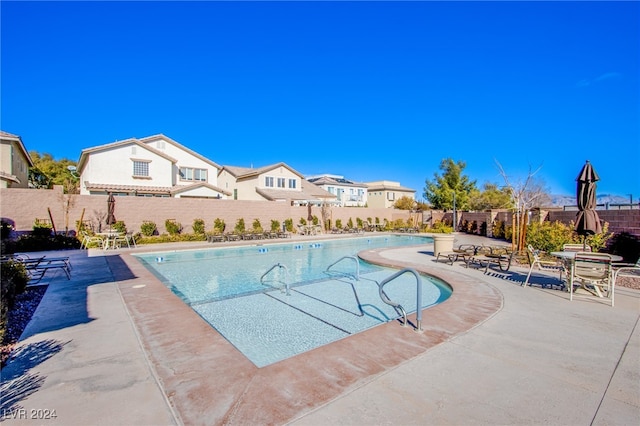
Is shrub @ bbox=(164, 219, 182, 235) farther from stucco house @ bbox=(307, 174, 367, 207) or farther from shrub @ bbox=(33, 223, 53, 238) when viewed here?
stucco house @ bbox=(307, 174, 367, 207)

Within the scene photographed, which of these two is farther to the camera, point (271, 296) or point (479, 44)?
point (479, 44)

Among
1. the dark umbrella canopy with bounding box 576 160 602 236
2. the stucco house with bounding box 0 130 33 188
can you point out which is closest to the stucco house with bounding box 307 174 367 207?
the stucco house with bounding box 0 130 33 188

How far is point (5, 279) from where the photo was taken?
5762 millimetres

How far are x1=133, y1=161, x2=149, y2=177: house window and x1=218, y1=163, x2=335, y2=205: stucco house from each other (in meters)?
10.2

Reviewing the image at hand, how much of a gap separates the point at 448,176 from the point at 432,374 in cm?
4271

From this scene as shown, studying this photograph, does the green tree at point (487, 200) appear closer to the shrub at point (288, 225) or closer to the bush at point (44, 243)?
the shrub at point (288, 225)

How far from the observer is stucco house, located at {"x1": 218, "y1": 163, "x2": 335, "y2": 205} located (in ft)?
→ 110

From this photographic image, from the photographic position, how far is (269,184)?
35406mm

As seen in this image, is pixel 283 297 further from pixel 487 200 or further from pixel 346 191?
pixel 346 191

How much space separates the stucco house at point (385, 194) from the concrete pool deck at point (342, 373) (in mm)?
49210

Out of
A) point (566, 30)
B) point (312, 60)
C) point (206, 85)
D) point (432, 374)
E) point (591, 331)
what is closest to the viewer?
point (432, 374)

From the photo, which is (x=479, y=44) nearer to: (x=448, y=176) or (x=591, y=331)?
(x=591, y=331)

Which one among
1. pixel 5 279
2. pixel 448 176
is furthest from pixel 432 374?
pixel 448 176

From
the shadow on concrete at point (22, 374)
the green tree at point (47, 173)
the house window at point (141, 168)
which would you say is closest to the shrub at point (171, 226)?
the house window at point (141, 168)
